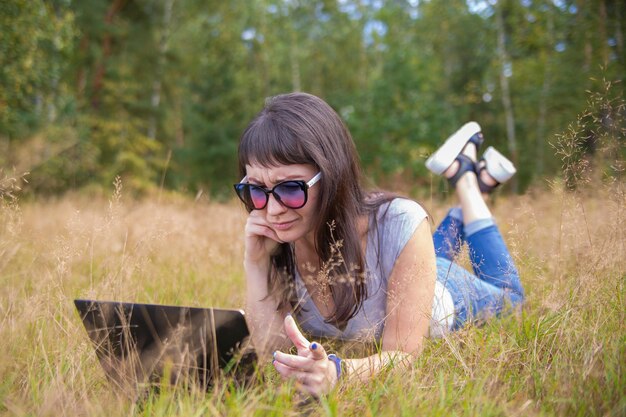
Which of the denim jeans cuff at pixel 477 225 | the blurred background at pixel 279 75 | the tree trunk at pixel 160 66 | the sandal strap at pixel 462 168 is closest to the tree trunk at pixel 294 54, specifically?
the blurred background at pixel 279 75

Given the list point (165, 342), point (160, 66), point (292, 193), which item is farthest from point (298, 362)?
point (160, 66)

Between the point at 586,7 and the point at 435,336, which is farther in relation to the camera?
the point at 586,7

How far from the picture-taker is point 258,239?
2.27 meters

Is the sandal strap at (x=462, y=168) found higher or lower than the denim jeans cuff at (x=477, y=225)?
higher

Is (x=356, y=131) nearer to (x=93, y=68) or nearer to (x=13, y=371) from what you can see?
(x=93, y=68)

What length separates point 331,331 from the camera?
2.19 meters

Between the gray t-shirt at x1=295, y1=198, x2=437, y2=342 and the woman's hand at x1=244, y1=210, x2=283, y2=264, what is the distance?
27 cm

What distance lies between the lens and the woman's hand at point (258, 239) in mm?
2150

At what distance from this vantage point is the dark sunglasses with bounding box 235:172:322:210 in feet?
6.25

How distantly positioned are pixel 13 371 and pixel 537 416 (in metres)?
1.63

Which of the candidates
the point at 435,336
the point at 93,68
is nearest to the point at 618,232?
the point at 435,336

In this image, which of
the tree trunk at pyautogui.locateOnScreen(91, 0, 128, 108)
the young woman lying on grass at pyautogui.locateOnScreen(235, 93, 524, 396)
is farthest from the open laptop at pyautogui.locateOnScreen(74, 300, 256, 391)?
the tree trunk at pyautogui.locateOnScreen(91, 0, 128, 108)

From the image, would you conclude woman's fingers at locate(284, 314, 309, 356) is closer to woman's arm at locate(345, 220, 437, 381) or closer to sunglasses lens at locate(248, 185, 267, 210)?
woman's arm at locate(345, 220, 437, 381)

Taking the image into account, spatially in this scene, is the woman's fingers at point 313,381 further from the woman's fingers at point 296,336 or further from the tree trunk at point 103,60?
the tree trunk at point 103,60
